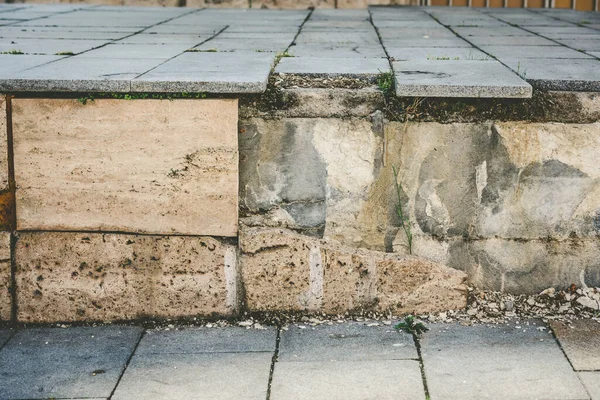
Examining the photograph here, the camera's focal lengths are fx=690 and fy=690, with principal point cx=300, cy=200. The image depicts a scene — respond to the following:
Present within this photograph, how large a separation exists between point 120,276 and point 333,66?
4.58ft

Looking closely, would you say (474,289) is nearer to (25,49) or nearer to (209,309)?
(209,309)

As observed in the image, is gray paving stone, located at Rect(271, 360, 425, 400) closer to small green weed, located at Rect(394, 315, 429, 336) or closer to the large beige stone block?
small green weed, located at Rect(394, 315, 429, 336)

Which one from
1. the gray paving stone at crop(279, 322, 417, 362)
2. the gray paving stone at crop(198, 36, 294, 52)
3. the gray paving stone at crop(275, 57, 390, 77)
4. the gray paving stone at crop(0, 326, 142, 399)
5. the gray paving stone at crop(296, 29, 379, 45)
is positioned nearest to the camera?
the gray paving stone at crop(0, 326, 142, 399)

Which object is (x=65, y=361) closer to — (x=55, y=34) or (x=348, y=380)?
(x=348, y=380)

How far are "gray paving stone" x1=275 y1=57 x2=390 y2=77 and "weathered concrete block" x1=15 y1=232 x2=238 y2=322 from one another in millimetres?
906

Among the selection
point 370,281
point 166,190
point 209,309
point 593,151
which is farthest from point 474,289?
point 166,190

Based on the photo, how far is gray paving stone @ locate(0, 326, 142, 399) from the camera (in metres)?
2.46

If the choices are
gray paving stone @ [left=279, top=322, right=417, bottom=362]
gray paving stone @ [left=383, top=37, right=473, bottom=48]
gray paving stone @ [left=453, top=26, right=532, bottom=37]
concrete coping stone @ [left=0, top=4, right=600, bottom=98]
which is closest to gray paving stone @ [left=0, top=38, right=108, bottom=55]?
concrete coping stone @ [left=0, top=4, right=600, bottom=98]

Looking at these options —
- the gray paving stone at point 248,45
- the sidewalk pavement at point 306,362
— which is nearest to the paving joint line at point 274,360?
the sidewalk pavement at point 306,362

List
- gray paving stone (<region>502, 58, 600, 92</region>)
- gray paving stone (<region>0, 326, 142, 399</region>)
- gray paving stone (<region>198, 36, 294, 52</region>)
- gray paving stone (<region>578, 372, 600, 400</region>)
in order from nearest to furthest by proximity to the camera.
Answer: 1. gray paving stone (<region>578, 372, 600, 400</region>)
2. gray paving stone (<region>0, 326, 142, 399</region>)
3. gray paving stone (<region>502, 58, 600, 92</region>)
4. gray paving stone (<region>198, 36, 294, 52</region>)

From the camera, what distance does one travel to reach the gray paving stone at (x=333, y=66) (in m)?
3.16

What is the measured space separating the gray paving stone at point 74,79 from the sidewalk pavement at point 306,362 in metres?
1.01

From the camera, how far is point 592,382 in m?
2.41

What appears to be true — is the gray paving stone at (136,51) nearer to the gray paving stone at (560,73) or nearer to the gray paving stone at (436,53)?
the gray paving stone at (436,53)
